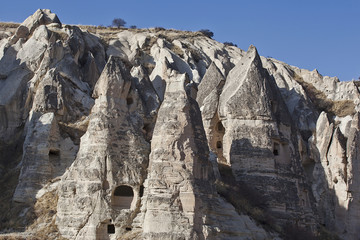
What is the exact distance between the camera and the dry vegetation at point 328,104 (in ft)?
168

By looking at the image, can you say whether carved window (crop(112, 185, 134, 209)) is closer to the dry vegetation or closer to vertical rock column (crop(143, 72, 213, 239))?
vertical rock column (crop(143, 72, 213, 239))

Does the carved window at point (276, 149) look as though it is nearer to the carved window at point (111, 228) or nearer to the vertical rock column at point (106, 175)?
the vertical rock column at point (106, 175)

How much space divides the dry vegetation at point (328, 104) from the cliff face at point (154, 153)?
488 centimetres

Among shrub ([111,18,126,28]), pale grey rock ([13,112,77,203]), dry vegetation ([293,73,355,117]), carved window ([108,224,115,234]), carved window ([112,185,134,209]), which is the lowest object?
carved window ([108,224,115,234])

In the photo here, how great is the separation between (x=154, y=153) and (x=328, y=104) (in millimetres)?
33085

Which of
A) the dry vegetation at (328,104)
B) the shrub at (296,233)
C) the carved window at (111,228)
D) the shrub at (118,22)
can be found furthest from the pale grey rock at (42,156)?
the shrub at (118,22)

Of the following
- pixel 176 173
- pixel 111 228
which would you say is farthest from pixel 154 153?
pixel 111 228

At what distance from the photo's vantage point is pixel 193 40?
2692 inches

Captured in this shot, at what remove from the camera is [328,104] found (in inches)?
2127

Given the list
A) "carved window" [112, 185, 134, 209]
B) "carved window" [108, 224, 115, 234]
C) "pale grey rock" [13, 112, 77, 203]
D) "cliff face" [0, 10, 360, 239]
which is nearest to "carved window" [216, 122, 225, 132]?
"cliff face" [0, 10, 360, 239]

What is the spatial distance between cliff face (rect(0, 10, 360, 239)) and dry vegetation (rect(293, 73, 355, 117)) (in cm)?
488

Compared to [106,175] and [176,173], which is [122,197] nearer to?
[106,175]

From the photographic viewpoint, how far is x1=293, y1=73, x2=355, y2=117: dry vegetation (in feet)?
168

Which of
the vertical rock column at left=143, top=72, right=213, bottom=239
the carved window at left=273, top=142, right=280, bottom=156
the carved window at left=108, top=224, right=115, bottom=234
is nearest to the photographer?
the vertical rock column at left=143, top=72, right=213, bottom=239
